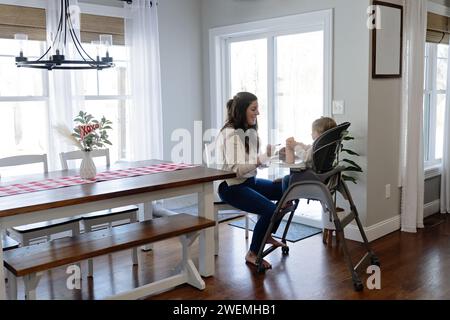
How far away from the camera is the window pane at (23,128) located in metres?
4.06

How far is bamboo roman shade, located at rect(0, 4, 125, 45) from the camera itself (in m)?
3.92

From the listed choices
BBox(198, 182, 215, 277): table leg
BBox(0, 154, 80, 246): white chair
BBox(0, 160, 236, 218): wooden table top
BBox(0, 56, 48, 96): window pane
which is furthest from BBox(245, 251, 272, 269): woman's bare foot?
BBox(0, 56, 48, 96): window pane

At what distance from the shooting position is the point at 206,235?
3387mm

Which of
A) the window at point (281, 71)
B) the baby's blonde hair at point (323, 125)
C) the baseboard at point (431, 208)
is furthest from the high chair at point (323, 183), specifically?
the baseboard at point (431, 208)

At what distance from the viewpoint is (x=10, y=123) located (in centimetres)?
408

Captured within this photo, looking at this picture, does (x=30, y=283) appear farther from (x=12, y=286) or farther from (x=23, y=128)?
(x=23, y=128)

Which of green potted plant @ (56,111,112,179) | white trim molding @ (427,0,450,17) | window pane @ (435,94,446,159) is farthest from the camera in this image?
window pane @ (435,94,446,159)

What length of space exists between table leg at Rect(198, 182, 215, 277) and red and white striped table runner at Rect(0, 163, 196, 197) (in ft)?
1.13

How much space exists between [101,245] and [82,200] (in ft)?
1.02

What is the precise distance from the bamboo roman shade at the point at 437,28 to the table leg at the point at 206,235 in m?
2.77

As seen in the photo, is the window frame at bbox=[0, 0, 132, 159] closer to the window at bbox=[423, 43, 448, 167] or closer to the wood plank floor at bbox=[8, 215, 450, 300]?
the wood plank floor at bbox=[8, 215, 450, 300]

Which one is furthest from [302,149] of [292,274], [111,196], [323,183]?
[111,196]
